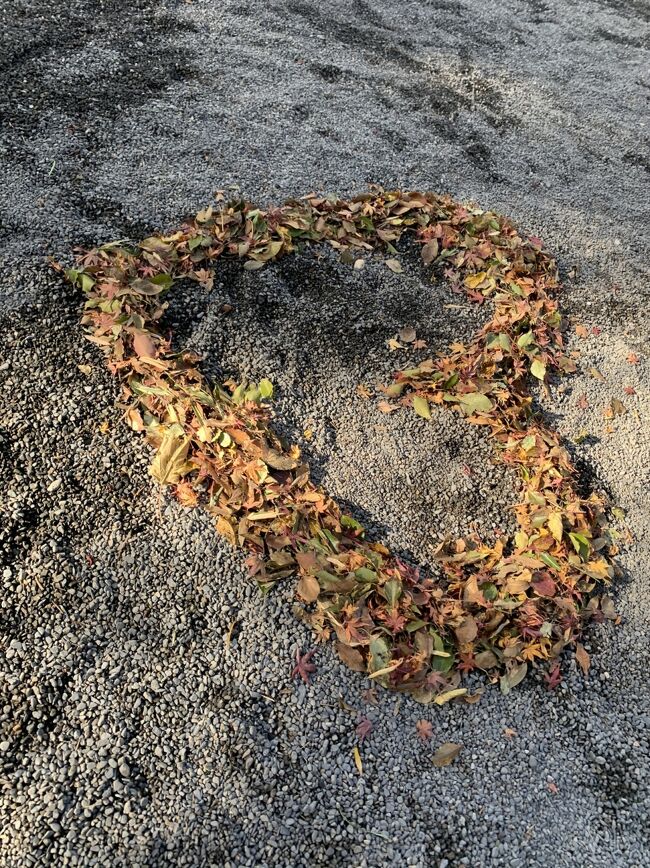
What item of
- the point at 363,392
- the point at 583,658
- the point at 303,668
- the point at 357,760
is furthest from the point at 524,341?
the point at 357,760

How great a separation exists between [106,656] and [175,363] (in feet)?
3.61

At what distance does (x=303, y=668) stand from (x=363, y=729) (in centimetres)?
25

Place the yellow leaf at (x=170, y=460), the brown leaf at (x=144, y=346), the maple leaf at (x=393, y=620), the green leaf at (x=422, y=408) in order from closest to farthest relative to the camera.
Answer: the maple leaf at (x=393, y=620) → the yellow leaf at (x=170, y=460) → the brown leaf at (x=144, y=346) → the green leaf at (x=422, y=408)

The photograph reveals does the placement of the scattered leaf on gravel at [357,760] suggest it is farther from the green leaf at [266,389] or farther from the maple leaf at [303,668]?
the green leaf at [266,389]

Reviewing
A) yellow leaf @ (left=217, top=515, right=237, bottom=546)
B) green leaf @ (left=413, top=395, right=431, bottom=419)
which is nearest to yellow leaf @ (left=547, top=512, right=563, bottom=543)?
green leaf @ (left=413, top=395, right=431, bottom=419)

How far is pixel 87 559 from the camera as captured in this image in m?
2.23

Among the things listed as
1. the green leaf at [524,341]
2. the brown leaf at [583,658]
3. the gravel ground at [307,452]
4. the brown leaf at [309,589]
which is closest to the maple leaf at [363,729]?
the gravel ground at [307,452]

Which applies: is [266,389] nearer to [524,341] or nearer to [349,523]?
[349,523]

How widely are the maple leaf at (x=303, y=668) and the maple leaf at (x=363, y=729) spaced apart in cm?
20

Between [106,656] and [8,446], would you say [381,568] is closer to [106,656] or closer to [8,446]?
[106,656]

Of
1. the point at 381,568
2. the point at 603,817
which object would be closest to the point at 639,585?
the point at 603,817

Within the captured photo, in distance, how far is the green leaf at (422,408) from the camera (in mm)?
2799

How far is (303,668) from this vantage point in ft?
6.88

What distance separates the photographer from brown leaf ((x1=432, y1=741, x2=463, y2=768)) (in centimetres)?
202
